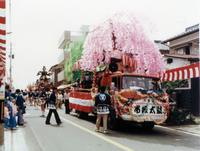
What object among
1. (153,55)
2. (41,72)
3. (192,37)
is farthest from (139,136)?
(41,72)

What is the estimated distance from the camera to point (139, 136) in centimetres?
1562

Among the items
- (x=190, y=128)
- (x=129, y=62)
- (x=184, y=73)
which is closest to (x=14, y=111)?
(x=129, y=62)

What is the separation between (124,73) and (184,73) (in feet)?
15.0

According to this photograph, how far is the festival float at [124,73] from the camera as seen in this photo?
52.8 ft

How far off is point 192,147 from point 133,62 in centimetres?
731

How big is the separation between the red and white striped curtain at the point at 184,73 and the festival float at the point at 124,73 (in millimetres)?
576

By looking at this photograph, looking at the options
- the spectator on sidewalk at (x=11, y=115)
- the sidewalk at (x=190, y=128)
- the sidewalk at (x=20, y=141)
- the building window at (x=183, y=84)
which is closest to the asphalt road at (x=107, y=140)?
the sidewalk at (x=20, y=141)

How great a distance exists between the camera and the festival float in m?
16.1

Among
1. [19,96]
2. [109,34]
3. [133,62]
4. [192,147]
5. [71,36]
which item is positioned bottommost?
[192,147]

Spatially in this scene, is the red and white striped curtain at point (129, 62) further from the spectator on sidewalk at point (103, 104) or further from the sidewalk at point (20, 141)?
the sidewalk at point (20, 141)

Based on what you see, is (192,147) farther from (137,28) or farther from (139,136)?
(137,28)

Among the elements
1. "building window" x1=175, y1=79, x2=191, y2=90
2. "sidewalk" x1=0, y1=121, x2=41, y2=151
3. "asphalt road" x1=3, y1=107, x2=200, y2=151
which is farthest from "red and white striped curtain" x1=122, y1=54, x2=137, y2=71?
"building window" x1=175, y1=79, x2=191, y2=90

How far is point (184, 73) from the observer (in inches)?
821

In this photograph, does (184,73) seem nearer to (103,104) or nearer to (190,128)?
(190,128)
